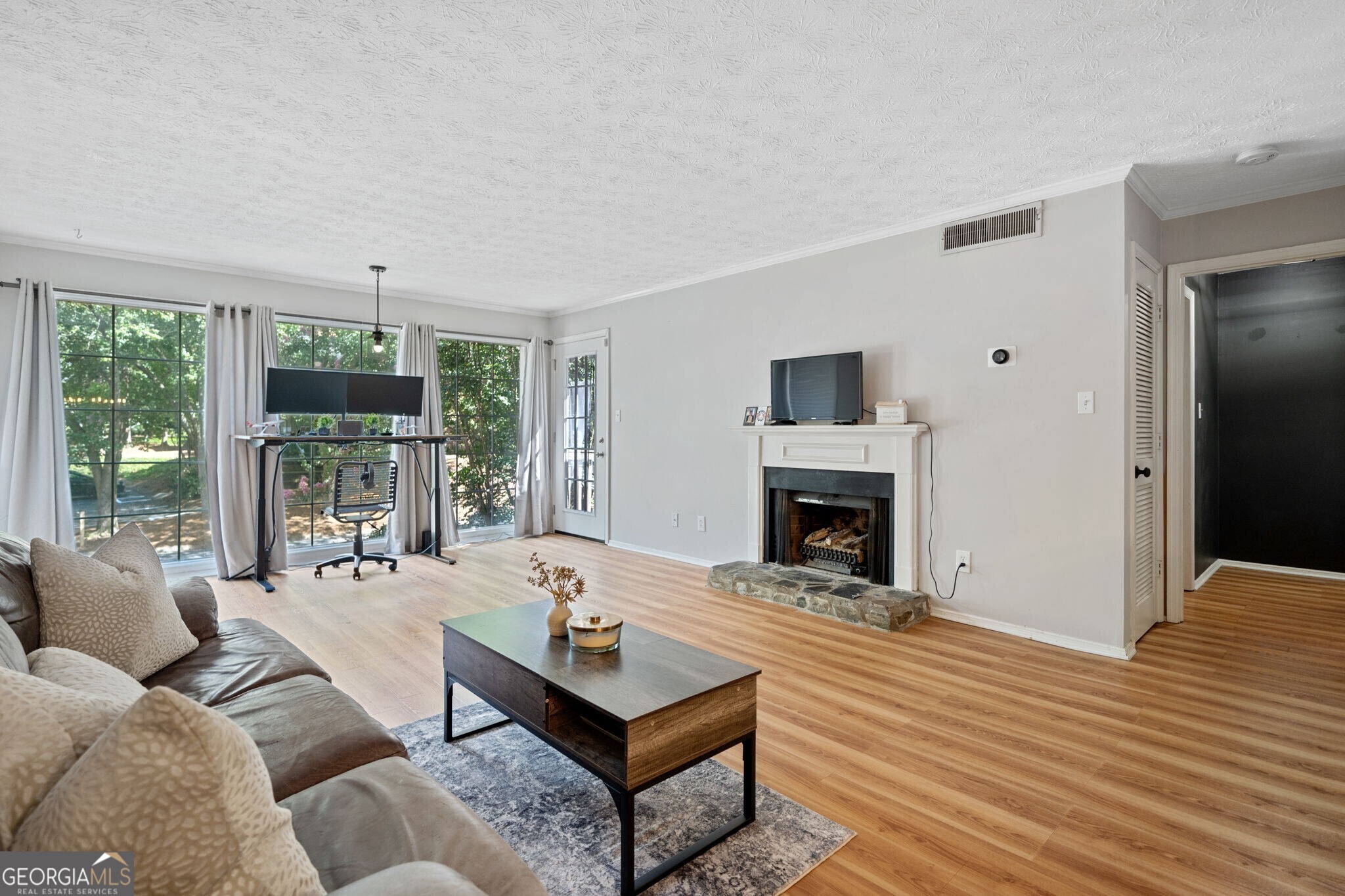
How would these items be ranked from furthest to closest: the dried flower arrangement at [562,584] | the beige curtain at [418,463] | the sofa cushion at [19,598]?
the beige curtain at [418,463] → the dried flower arrangement at [562,584] → the sofa cushion at [19,598]

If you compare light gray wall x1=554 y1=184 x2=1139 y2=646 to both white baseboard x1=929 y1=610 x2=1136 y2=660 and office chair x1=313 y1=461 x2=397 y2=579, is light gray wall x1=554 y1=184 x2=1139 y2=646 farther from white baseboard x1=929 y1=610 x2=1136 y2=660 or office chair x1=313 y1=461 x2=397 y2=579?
office chair x1=313 y1=461 x2=397 y2=579

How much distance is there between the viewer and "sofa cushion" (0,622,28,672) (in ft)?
3.90

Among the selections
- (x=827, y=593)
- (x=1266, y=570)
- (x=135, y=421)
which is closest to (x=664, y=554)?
(x=827, y=593)

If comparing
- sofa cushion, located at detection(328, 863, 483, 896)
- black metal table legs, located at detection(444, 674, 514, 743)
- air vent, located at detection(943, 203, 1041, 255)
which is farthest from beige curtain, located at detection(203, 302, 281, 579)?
air vent, located at detection(943, 203, 1041, 255)

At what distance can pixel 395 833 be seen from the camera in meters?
1.18

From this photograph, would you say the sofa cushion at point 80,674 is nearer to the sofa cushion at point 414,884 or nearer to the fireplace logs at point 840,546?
the sofa cushion at point 414,884

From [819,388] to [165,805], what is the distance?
4151mm

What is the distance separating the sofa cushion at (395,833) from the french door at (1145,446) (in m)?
3.37

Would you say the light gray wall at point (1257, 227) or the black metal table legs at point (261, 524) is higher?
the light gray wall at point (1257, 227)

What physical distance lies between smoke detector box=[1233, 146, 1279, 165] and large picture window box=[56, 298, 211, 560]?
261 inches

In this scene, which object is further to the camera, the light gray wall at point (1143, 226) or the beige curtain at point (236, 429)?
the beige curtain at point (236, 429)

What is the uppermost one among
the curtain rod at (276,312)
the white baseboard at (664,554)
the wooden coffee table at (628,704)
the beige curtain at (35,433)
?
the curtain rod at (276,312)

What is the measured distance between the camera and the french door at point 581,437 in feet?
21.5

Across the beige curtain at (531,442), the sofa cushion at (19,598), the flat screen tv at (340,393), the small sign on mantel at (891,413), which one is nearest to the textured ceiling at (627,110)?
the small sign on mantel at (891,413)
